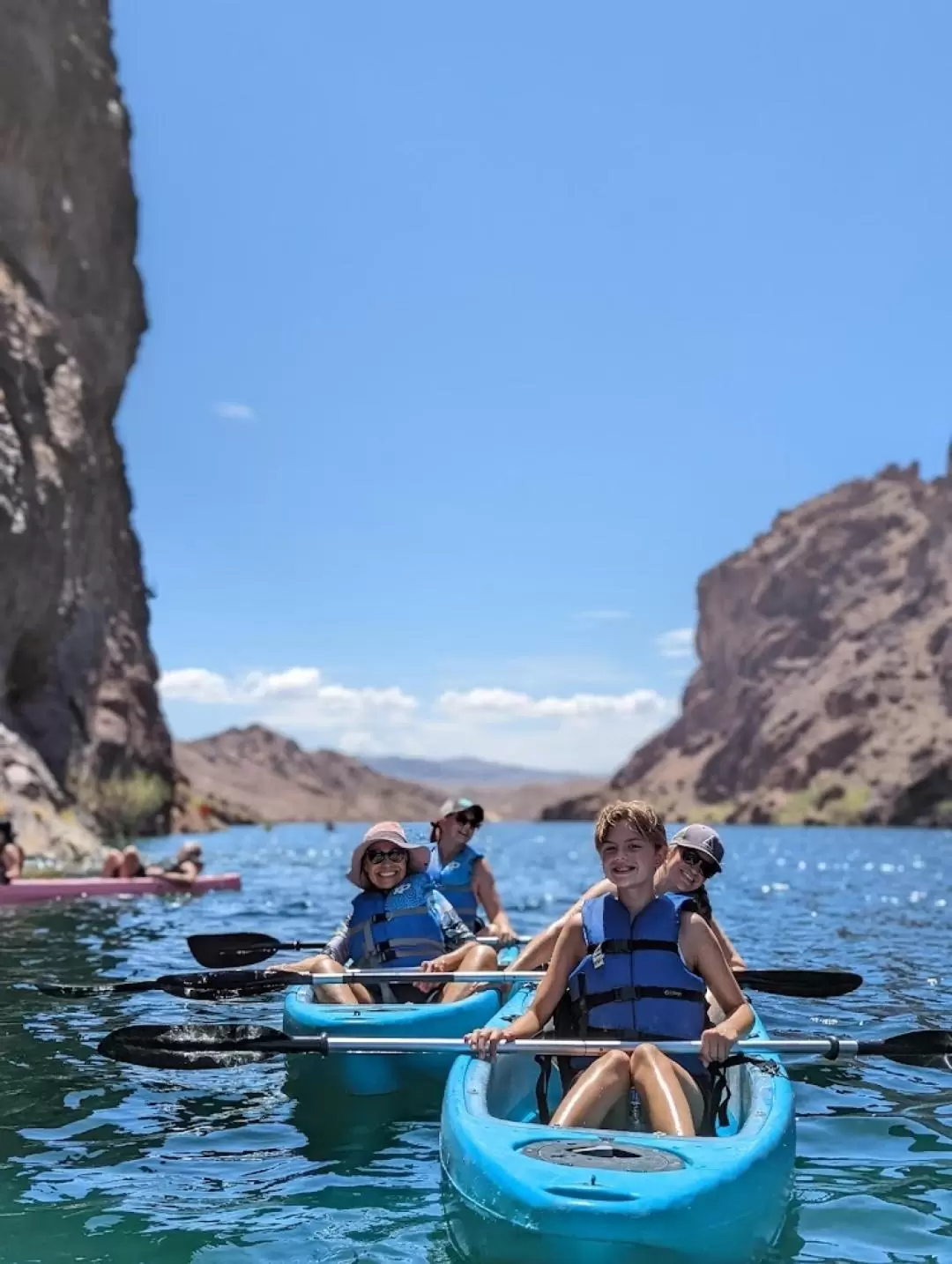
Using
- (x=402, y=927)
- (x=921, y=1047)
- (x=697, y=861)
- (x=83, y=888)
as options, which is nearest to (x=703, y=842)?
(x=697, y=861)

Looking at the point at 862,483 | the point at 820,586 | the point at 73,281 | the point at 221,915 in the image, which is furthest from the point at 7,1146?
the point at 862,483

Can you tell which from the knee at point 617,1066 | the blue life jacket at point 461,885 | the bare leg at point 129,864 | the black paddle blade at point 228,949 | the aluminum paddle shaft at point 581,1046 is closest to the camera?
the knee at point 617,1066

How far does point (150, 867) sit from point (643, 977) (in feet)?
67.4

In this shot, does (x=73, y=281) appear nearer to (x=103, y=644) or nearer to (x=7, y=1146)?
(x=103, y=644)

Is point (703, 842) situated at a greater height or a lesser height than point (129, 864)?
greater

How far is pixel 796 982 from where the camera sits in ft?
31.6

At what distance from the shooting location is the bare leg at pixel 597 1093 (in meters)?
5.98

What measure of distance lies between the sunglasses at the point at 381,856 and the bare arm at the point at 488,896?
2458 mm


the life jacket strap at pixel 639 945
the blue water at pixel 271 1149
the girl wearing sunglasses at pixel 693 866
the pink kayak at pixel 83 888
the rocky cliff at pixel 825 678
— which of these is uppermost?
the rocky cliff at pixel 825 678

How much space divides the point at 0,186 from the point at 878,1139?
53.1 meters

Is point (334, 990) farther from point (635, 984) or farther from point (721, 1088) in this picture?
point (721, 1088)

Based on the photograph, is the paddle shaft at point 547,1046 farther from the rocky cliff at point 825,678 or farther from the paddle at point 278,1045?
the rocky cliff at point 825,678

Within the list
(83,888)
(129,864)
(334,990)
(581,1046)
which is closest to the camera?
(581,1046)

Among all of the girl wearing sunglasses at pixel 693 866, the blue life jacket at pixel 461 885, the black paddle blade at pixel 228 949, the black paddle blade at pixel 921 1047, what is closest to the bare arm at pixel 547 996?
the girl wearing sunglasses at pixel 693 866
